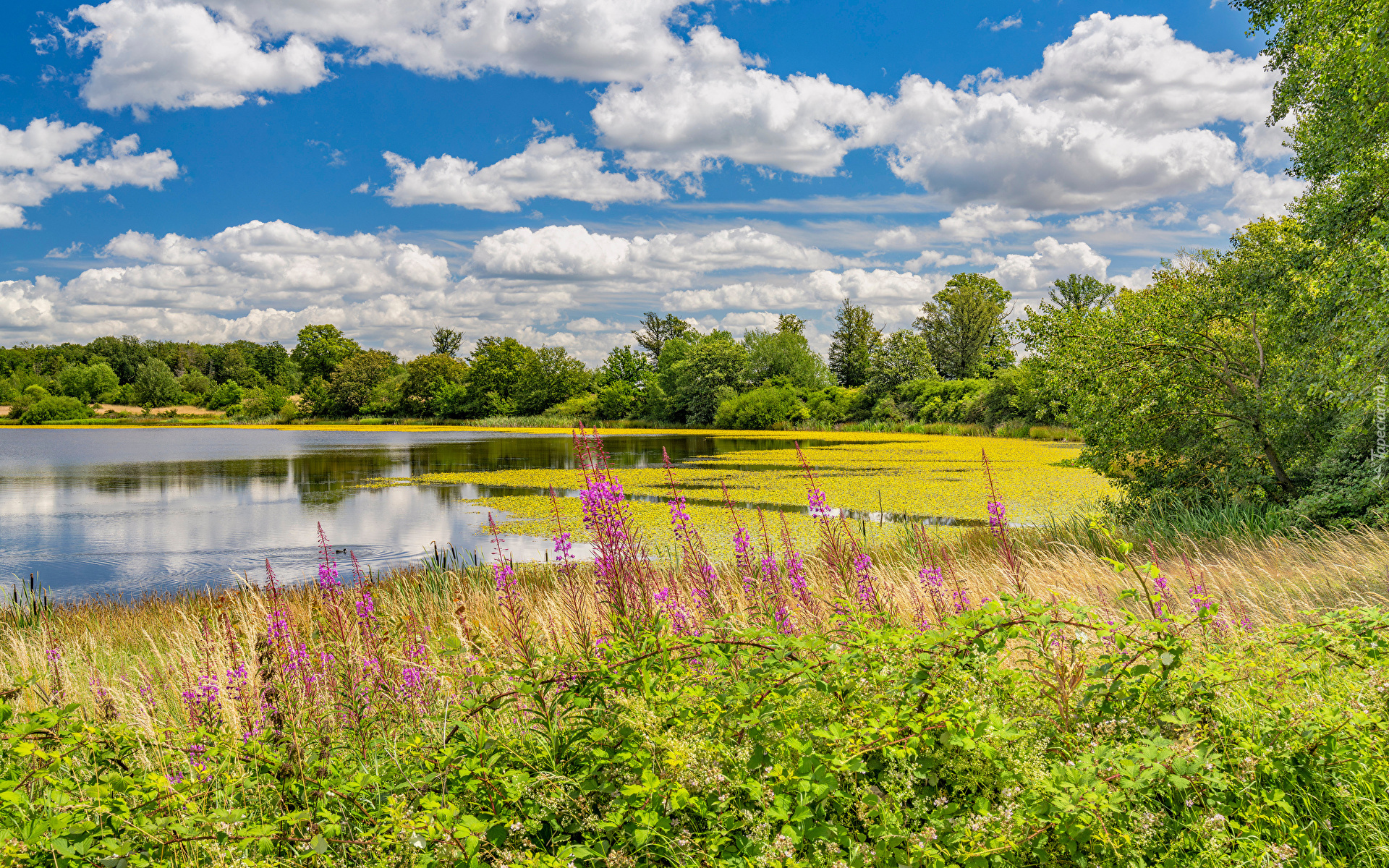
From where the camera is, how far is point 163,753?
9.42 ft

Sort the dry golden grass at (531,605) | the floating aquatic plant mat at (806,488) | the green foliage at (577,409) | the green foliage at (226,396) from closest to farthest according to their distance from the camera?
the dry golden grass at (531,605)
the floating aquatic plant mat at (806,488)
the green foliage at (577,409)
the green foliage at (226,396)

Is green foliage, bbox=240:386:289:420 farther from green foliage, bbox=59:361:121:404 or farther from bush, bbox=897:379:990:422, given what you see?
bush, bbox=897:379:990:422

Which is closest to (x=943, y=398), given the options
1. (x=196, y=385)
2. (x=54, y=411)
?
(x=54, y=411)

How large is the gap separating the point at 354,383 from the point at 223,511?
69916mm

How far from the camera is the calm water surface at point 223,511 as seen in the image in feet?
42.0

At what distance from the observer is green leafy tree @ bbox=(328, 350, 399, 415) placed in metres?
83.4

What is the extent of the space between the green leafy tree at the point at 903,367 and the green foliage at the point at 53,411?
8203 cm

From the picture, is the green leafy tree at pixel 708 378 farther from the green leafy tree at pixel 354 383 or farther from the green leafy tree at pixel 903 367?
the green leafy tree at pixel 354 383

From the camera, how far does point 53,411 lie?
3132 inches

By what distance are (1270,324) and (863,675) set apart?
9.70m

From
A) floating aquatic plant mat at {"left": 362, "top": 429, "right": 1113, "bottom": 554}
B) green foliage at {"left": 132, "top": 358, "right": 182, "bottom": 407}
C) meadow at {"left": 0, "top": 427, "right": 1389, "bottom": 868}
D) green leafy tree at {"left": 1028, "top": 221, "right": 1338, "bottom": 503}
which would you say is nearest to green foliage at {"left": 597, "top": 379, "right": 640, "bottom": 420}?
floating aquatic plant mat at {"left": 362, "top": 429, "right": 1113, "bottom": 554}

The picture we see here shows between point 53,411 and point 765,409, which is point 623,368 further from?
point 53,411

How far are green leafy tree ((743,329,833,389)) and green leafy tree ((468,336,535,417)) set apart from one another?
85.3 ft

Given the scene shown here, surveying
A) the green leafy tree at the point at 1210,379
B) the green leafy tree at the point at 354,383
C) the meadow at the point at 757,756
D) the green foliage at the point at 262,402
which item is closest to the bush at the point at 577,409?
the green leafy tree at the point at 354,383
